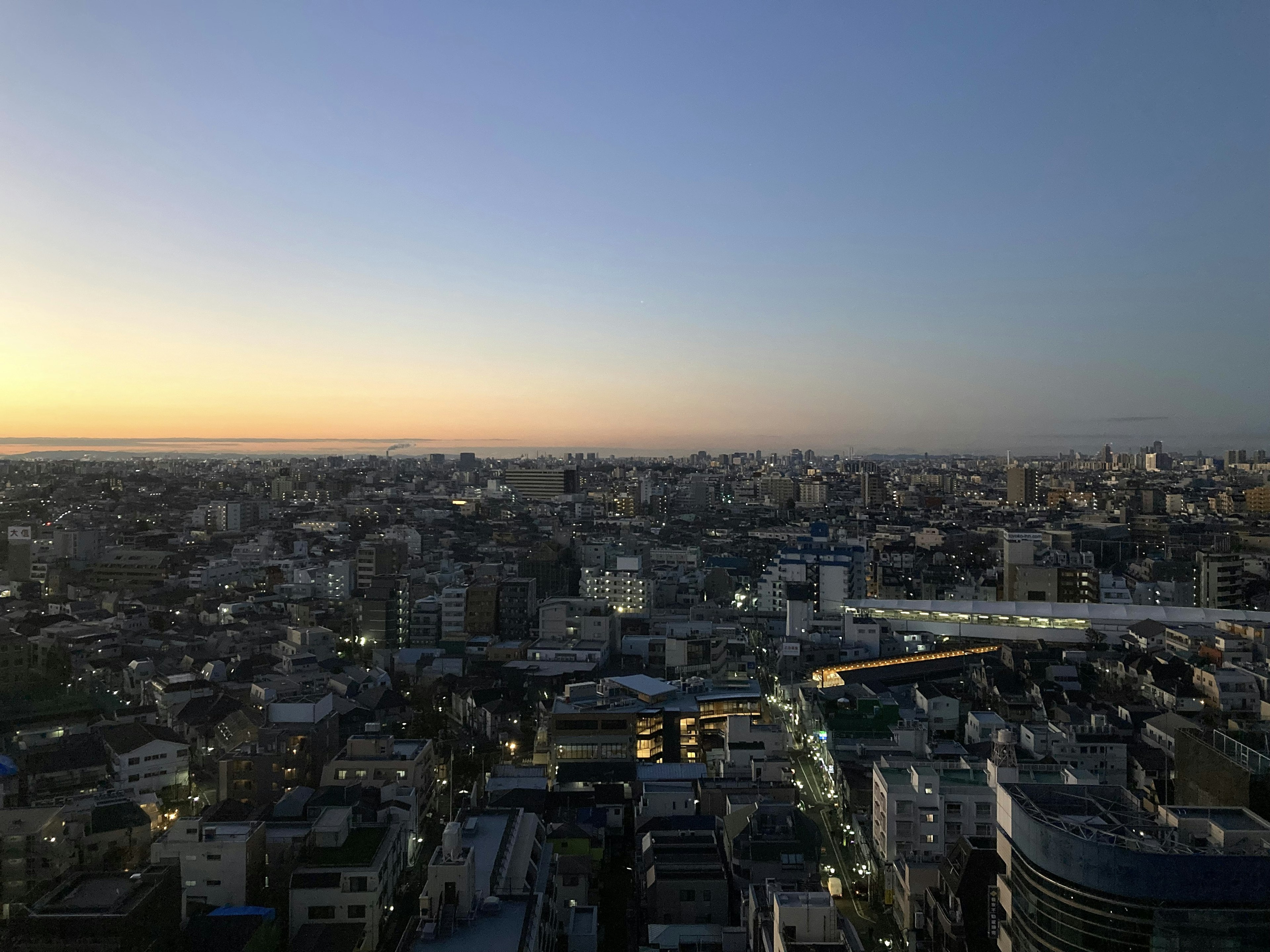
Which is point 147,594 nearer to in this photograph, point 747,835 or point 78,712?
point 78,712

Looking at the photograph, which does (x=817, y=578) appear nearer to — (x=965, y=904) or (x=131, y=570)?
(x=965, y=904)

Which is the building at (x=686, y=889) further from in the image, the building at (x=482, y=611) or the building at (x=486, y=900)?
the building at (x=482, y=611)

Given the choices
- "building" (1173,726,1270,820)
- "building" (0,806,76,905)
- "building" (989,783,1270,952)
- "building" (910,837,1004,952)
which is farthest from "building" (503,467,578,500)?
"building" (989,783,1270,952)

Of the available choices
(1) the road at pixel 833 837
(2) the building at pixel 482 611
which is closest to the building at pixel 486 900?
(1) the road at pixel 833 837

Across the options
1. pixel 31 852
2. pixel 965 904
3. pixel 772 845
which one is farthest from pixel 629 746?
pixel 31 852

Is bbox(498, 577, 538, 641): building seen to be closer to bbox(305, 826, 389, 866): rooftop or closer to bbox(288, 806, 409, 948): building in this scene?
bbox(305, 826, 389, 866): rooftop
